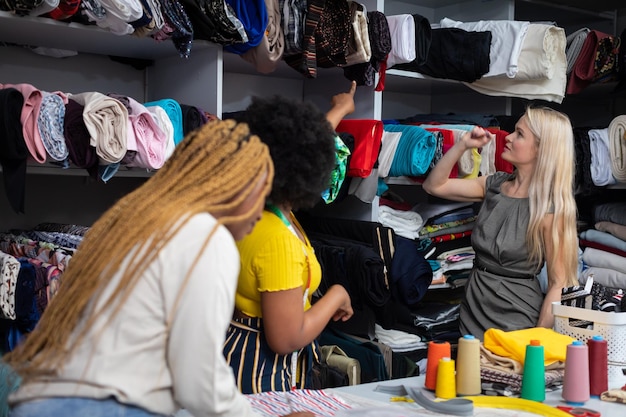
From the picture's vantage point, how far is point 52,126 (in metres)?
2.38

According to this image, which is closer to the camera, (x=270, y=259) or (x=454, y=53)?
(x=270, y=259)

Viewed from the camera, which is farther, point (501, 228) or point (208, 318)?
point (501, 228)

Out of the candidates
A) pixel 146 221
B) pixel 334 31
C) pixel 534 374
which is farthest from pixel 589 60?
pixel 146 221

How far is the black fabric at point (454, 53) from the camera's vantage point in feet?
11.6

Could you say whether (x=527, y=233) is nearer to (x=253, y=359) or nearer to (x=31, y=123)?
(x=253, y=359)

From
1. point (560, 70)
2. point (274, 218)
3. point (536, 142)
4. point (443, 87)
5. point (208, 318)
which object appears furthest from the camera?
point (443, 87)

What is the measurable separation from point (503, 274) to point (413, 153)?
656 mm

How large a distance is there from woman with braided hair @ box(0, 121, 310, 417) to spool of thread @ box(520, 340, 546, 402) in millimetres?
993

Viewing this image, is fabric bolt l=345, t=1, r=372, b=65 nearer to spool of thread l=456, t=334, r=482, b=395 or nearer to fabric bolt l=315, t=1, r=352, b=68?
fabric bolt l=315, t=1, r=352, b=68

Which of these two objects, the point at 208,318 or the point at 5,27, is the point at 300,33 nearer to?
the point at 5,27

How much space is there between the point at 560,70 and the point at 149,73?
6.49ft

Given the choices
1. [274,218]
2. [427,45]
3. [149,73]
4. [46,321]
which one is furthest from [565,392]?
[149,73]

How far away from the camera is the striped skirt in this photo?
6.56 feet

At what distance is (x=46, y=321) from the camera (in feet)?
4.18
